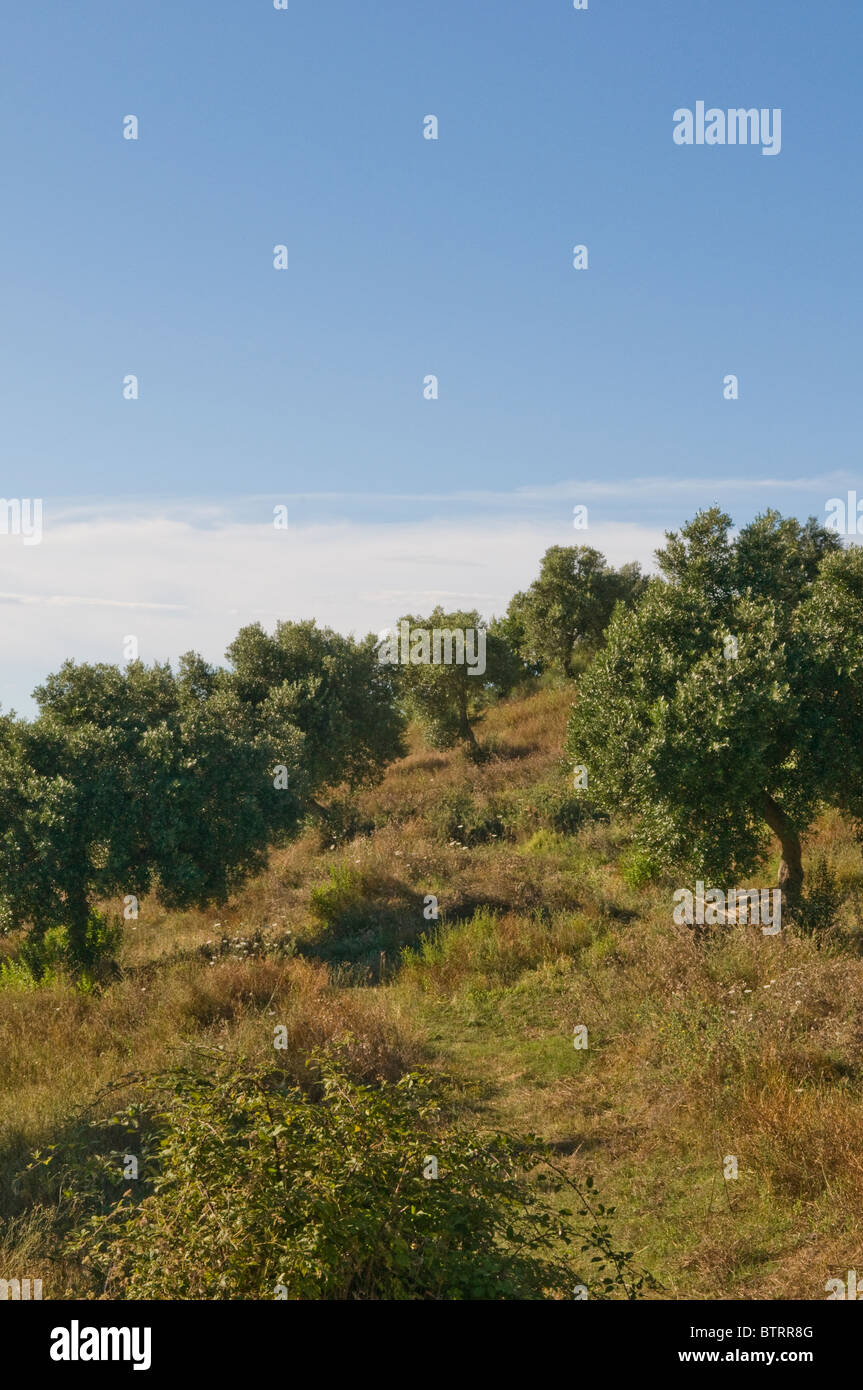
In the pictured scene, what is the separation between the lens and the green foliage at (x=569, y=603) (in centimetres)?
4234

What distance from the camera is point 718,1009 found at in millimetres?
11320

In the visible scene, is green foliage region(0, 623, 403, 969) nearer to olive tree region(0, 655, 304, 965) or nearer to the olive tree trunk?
olive tree region(0, 655, 304, 965)

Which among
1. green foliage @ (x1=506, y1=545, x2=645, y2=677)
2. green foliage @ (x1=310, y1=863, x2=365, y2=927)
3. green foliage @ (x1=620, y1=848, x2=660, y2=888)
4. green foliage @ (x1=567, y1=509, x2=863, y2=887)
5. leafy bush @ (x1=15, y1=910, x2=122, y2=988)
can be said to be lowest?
leafy bush @ (x1=15, y1=910, x2=122, y2=988)

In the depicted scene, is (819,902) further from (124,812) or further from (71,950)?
(71,950)

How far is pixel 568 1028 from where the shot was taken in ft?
43.1

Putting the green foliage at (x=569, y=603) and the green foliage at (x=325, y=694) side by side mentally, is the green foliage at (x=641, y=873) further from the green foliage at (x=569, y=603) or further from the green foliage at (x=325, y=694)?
the green foliage at (x=569, y=603)

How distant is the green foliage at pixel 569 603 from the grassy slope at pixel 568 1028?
21.8 meters

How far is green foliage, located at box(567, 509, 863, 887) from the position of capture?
13.8m

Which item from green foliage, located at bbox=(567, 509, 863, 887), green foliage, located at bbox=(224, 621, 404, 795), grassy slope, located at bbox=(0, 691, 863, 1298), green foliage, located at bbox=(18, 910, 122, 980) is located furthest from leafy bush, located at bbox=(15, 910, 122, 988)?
green foliage, located at bbox=(224, 621, 404, 795)

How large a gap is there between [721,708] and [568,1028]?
5325 mm

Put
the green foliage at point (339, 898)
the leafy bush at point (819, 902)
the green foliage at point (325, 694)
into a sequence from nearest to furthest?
the leafy bush at point (819, 902) < the green foliage at point (339, 898) < the green foliage at point (325, 694)

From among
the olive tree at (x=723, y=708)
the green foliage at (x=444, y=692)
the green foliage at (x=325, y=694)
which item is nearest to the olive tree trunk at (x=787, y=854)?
the olive tree at (x=723, y=708)

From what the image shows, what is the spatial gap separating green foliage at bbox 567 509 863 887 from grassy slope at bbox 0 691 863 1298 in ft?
6.31
